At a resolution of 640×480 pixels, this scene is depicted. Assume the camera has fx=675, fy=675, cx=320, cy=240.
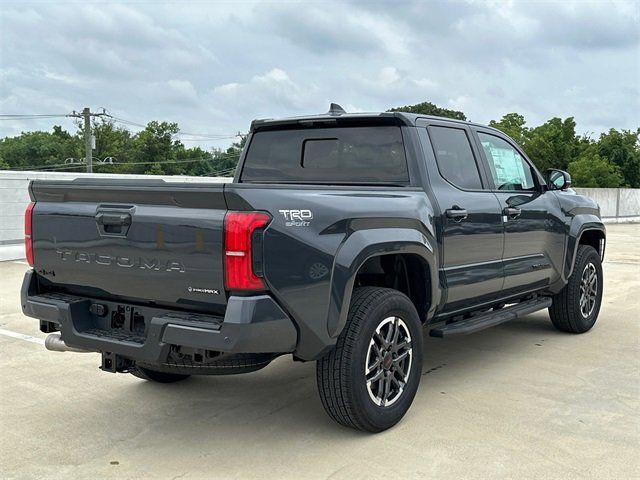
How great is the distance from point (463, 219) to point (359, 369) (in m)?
1.52

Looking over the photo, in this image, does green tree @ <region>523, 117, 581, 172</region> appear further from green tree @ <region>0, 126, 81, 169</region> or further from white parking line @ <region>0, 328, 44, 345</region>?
green tree @ <region>0, 126, 81, 169</region>

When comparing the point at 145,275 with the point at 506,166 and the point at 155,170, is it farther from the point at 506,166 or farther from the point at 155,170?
the point at 155,170

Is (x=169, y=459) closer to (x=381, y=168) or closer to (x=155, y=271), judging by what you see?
(x=155, y=271)

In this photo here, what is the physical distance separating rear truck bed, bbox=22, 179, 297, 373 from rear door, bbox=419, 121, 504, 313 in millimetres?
1640

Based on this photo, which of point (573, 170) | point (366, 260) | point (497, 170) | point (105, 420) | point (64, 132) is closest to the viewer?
point (366, 260)

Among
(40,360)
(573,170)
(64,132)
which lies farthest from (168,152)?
(40,360)

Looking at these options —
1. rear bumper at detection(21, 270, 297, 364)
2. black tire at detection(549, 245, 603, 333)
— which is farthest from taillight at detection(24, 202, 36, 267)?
black tire at detection(549, 245, 603, 333)

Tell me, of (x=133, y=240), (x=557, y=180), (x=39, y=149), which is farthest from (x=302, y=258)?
(x=39, y=149)

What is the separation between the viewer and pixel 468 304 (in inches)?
196

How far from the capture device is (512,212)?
5297 millimetres

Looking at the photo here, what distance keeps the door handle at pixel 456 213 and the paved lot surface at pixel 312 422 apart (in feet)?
4.01

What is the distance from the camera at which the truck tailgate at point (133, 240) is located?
3322 millimetres

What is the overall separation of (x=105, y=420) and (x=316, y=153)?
232 centimetres

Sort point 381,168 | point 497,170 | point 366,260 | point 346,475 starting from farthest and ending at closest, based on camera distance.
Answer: point 497,170 → point 381,168 → point 366,260 → point 346,475
